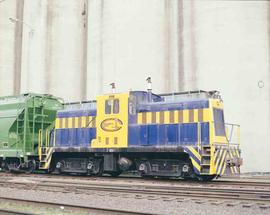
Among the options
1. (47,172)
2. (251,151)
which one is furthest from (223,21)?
(47,172)

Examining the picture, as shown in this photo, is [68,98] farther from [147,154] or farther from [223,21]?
[147,154]

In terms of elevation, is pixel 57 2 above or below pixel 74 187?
above

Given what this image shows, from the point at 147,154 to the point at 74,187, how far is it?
4366 millimetres

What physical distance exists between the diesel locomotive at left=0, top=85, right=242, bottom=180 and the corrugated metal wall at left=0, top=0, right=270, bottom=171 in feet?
20.1

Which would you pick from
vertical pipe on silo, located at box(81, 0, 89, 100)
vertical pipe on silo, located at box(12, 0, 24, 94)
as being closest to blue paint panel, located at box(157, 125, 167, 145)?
vertical pipe on silo, located at box(81, 0, 89, 100)

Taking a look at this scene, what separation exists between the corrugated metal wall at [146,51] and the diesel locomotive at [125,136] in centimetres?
613

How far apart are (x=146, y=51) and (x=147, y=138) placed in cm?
1269

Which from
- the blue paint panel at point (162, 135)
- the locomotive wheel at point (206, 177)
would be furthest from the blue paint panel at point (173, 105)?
the locomotive wheel at point (206, 177)

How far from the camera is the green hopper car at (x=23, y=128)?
22.6 metres

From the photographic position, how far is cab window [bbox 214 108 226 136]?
58.4 ft

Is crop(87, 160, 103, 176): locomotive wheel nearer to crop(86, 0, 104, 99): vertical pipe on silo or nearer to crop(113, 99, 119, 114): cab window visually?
crop(113, 99, 119, 114): cab window

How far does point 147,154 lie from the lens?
61.3ft

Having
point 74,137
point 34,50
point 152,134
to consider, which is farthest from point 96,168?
point 34,50

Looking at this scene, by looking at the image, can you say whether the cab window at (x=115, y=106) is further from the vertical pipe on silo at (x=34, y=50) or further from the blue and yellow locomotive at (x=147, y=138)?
the vertical pipe on silo at (x=34, y=50)
